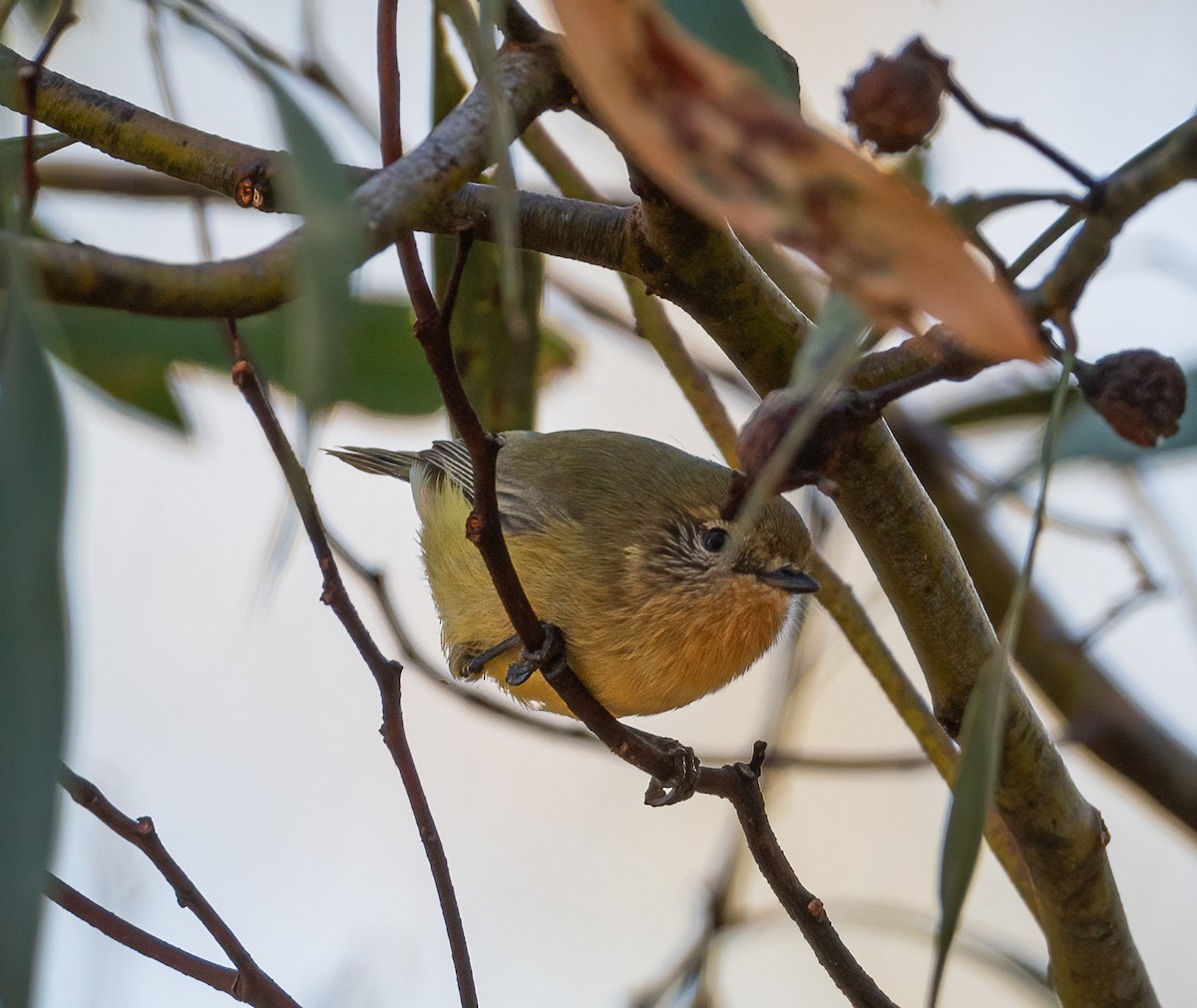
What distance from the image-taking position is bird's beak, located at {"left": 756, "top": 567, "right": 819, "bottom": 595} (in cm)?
213

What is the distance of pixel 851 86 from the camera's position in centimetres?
107

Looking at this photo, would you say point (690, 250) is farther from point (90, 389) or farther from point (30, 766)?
point (90, 389)

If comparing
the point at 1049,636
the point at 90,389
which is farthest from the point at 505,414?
the point at 1049,636

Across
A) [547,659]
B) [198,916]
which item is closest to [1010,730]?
[547,659]

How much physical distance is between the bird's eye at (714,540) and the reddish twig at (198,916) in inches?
47.3

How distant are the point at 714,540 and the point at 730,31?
1.58 meters

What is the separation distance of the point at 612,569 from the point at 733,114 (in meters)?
1.64

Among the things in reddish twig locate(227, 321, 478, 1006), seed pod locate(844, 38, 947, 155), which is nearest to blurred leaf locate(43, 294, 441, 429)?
reddish twig locate(227, 321, 478, 1006)

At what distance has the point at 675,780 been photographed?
1.78 m

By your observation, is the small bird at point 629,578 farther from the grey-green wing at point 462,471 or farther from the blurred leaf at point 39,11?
the blurred leaf at point 39,11

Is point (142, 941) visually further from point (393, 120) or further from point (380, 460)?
point (380, 460)

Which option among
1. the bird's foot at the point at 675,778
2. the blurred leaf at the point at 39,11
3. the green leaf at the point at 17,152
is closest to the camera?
the green leaf at the point at 17,152

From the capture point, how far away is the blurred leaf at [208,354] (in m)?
1.72

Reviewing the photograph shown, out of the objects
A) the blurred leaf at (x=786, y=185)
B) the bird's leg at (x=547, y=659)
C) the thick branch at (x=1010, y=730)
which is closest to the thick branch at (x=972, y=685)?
the thick branch at (x=1010, y=730)
